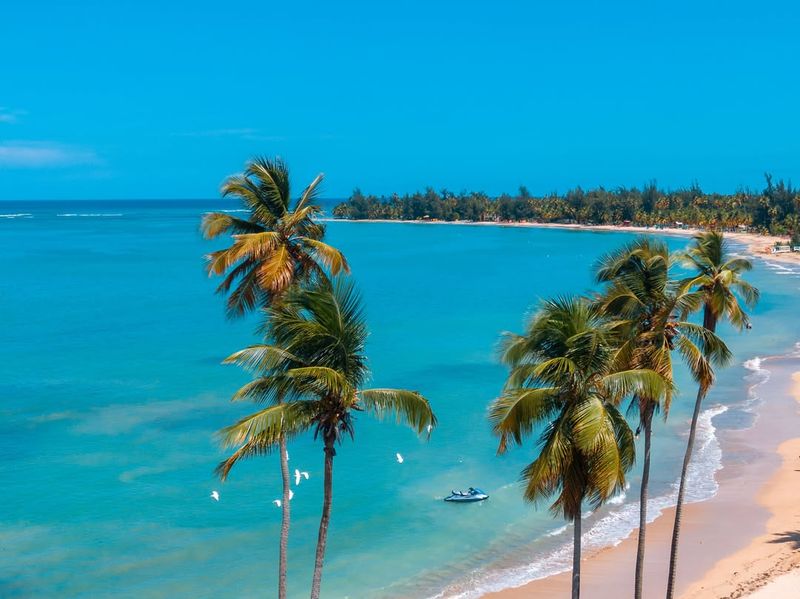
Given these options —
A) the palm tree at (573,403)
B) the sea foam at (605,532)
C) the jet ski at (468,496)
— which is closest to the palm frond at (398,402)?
the palm tree at (573,403)

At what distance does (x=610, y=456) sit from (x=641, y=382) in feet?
4.60

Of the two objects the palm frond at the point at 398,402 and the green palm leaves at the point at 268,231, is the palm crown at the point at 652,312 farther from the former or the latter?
the green palm leaves at the point at 268,231

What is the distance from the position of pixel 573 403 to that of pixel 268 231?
7407 mm

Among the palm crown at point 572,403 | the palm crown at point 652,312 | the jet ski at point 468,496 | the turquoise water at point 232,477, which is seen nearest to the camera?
the palm crown at point 572,403

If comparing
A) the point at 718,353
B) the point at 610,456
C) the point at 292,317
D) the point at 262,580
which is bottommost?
the point at 262,580

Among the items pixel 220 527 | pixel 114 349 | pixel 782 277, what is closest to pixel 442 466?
pixel 220 527

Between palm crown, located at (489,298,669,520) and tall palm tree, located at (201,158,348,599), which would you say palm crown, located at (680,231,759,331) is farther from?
tall palm tree, located at (201,158,348,599)

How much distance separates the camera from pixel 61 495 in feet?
108

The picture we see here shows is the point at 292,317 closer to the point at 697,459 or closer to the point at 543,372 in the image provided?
the point at 543,372

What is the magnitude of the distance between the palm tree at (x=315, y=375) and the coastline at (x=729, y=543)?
477 inches

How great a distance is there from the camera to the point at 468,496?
31.8 m

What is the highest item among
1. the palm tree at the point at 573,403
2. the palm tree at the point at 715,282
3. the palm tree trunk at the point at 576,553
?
the palm tree at the point at 715,282

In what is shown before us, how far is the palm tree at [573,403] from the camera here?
14.2 metres

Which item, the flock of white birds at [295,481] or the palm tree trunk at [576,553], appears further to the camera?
the flock of white birds at [295,481]
